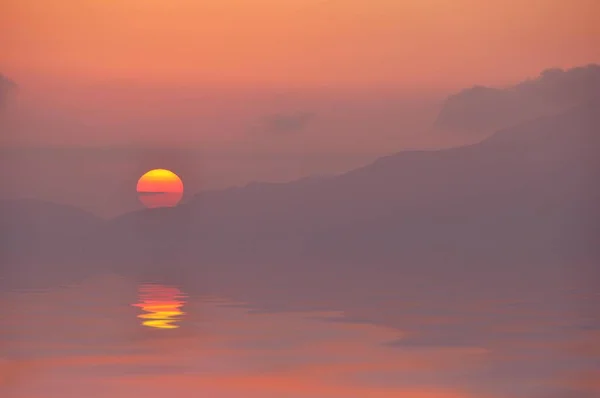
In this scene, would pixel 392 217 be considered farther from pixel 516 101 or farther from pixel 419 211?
pixel 516 101

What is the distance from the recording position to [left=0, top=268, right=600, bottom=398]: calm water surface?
15.9 feet

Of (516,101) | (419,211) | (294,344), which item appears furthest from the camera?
(419,211)

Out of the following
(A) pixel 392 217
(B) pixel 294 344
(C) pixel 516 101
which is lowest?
(B) pixel 294 344

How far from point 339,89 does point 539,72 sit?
200 cm

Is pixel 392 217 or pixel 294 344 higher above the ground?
pixel 392 217

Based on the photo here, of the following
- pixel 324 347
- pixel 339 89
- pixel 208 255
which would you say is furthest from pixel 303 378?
pixel 339 89

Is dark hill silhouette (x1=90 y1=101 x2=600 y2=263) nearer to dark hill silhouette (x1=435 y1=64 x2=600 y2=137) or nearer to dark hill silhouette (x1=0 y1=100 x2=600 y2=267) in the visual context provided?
dark hill silhouette (x1=0 y1=100 x2=600 y2=267)

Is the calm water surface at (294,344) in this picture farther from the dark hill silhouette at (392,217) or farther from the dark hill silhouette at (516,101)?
the dark hill silhouette at (516,101)

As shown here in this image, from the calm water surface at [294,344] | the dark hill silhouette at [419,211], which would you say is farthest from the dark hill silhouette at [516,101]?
the calm water surface at [294,344]

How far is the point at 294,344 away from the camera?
19.7 feet

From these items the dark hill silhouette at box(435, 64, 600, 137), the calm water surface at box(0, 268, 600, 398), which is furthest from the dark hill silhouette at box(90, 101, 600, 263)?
the calm water surface at box(0, 268, 600, 398)

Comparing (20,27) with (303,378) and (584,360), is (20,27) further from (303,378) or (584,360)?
(584,360)

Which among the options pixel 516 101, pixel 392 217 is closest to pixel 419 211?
pixel 392 217

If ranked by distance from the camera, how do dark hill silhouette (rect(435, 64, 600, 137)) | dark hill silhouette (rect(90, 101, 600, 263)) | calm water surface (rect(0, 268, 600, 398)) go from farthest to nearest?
dark hill silhouette (rect(90, 101, 600, 263)) → dark hill silhouette (rect(435, 64, 600, 137)) → calm water surface (rect(0, 268, 600, 398))
